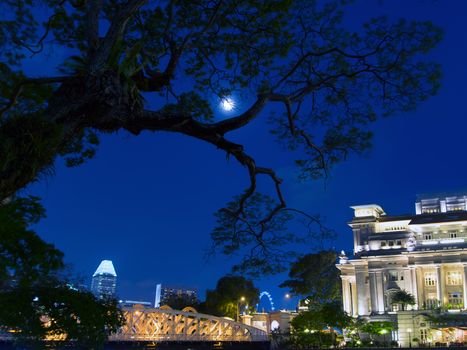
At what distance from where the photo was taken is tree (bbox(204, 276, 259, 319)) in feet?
262

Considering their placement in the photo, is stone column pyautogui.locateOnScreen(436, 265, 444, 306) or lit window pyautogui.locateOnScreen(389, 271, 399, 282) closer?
stone column pyautogui.locateOnScreen(436, 265, 444, 306)

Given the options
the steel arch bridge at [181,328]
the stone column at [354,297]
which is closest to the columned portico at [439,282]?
the stone column at [354,297]

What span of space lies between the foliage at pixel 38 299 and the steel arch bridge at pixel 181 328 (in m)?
43.9

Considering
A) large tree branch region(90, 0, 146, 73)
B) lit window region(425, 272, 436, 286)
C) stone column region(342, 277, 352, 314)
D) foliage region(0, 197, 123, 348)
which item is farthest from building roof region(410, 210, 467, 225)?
large tree branch region(90, 0, 146, 73)

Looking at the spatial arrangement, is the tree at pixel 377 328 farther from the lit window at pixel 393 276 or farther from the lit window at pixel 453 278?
the lit window at pixel 453 278

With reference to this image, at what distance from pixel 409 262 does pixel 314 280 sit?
18.0 m

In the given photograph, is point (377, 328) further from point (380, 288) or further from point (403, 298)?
point (380, 288)

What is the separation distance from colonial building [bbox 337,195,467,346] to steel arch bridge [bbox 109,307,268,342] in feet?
73.9

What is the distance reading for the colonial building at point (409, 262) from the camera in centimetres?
7825

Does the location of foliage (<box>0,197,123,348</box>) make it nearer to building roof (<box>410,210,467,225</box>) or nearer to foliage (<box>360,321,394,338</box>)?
foliage (<box>360,321,394,338</box>)

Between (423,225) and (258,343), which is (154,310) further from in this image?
(423,225)

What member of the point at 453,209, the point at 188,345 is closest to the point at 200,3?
the point at 188,345

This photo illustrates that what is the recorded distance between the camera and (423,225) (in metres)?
82.6

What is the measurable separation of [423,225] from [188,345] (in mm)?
42603
